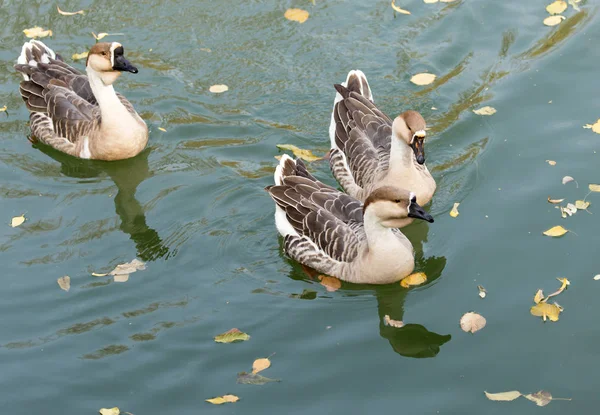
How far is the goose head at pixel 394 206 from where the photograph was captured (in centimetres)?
828

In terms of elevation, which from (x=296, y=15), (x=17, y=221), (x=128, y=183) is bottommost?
(x=128, y=183)

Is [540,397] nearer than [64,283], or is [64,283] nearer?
[540,397]

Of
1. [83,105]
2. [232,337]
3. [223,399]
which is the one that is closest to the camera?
[223,399]

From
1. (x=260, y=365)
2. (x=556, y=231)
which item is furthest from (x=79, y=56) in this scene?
(x=556, y=231)

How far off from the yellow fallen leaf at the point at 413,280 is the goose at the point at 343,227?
0.12 meters

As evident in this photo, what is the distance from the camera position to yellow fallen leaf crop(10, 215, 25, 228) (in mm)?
10438

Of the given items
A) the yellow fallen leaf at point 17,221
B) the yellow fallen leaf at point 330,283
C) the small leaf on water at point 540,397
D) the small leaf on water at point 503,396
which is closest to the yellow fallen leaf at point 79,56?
the yellow fallen leaf at point 17,221

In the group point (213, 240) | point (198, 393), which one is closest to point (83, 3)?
point (213, 240)

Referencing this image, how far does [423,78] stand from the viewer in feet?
41.0

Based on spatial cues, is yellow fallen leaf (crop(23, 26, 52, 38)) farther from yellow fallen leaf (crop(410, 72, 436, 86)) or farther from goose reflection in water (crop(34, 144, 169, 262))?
yellow fallen leaf (crop(410, 72, 436, 86))

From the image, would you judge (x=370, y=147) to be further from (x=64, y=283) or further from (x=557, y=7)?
(x=557, y=7)

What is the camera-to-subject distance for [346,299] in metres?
8.91

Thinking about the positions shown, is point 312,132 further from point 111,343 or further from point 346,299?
point 111,343

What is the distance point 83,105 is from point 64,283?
3338 mm
